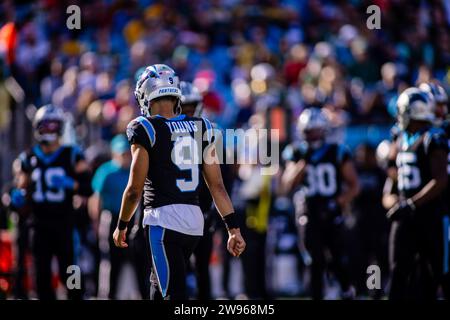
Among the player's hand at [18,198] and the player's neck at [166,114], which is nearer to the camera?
the player's neck at [166,114]

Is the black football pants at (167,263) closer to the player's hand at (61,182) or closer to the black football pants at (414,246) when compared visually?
the black football pants at (414,246)

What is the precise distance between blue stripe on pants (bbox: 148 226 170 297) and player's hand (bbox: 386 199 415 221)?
2760mm

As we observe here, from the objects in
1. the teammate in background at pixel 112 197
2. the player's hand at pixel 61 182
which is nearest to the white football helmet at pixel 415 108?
the player's hand at pixel 61 182

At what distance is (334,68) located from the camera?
1559cm

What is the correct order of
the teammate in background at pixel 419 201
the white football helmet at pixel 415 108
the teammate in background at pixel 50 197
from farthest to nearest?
the teammate in background at pixel 50 197 < the white football helmet at pixel 415 108 < the teammate in background at pixel 419 201

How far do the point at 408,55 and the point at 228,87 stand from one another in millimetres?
2830

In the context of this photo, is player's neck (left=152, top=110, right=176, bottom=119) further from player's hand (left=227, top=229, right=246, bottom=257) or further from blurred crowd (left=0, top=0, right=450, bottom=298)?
blurred crowd (left=0, top=0, right=450, bottom=298)

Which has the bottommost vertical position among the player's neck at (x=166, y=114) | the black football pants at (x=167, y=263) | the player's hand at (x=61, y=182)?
the black football pants at (x=167, y=263)

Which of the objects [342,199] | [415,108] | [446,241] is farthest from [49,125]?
[446,241]

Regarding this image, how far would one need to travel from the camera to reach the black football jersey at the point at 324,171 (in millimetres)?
11625

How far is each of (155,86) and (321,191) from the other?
4.13 meters

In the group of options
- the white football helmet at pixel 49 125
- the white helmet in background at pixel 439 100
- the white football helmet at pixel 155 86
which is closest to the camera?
the white football helmet at pixel 155 86

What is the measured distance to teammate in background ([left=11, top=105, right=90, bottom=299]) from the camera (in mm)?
10719

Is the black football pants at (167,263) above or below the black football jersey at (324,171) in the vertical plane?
below
